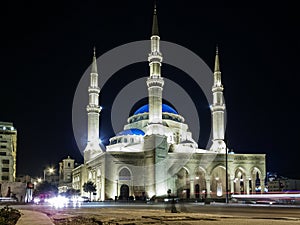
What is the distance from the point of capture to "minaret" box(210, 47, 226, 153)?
5892 cm

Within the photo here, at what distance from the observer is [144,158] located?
5169 cm

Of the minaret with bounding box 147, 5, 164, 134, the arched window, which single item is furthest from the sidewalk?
the minaret with bounding box 147, 5, 164, 134

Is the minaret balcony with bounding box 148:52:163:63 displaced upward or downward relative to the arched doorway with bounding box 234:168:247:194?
upward

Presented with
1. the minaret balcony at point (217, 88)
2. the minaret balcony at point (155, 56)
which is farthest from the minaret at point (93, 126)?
the minaret balcony at point (217, 88)

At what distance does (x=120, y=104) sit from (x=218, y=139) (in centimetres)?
1876

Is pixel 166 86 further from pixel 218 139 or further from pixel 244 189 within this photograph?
pixel 244 189

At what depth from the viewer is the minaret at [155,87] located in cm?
5219

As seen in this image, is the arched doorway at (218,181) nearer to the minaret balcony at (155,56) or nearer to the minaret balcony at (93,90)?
the minaret balcony at (155,56)

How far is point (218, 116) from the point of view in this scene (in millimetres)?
60000

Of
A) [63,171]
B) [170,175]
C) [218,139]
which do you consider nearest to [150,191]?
[170,175]

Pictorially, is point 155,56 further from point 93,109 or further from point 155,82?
point 93,109

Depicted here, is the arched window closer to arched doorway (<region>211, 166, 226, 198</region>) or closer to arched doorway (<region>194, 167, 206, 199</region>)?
arched doorway (<region>194, 167, 206, 199</region>)

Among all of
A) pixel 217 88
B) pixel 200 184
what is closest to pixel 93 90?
pixel 217 88

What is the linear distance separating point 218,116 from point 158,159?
546 inches
